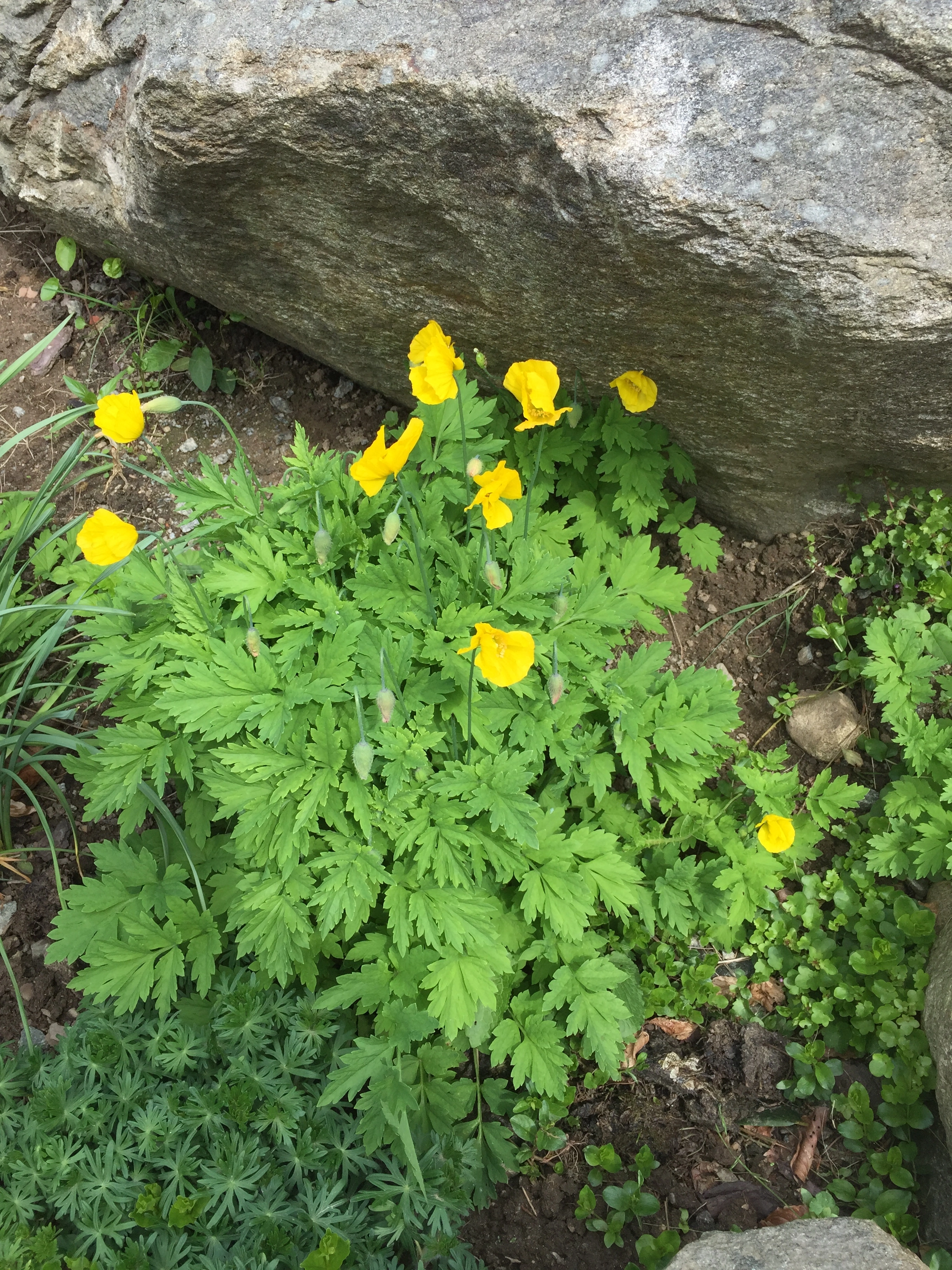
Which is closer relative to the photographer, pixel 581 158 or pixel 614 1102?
pixel 581 158

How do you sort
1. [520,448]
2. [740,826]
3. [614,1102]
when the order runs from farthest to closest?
[520,448], [740,826], [614,1102]

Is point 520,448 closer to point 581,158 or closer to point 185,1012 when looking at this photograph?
point 581,158

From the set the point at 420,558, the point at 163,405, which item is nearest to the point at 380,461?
the point at 420,558

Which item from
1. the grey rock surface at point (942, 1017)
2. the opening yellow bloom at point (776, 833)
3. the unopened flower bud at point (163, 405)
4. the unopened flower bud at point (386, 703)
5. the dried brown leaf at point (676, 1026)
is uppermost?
the unopened flower bud at point (163, 405)

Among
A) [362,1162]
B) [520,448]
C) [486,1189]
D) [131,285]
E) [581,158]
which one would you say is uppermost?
[581,158]

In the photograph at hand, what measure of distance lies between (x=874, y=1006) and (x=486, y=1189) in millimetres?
1192

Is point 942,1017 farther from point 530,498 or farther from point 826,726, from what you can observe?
point 530,498

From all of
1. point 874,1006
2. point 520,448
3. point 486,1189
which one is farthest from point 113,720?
point 874,1006

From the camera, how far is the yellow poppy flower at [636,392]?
2.65m

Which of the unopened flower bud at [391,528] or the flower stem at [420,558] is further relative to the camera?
the flower stem at [420,558]

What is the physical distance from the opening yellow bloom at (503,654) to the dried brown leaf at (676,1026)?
4.34 ft

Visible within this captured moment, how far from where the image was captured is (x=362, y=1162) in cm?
224

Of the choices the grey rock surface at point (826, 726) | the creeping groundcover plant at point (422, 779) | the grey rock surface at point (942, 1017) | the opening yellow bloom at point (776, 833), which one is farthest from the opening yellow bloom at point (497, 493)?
the grey rock surface at point (942, 1017)

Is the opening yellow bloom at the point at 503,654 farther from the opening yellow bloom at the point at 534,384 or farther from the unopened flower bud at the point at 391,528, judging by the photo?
the opening yellow bloom at the point at 534,384
